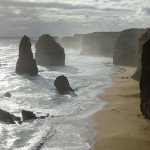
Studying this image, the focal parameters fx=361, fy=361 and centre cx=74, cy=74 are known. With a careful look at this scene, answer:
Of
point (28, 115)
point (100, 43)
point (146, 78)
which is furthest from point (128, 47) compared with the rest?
point (146, 78)

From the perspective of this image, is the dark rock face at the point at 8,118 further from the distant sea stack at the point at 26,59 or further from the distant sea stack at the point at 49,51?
the distant sea stack at the point at 49,51

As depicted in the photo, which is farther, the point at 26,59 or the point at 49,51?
the point at 49,51

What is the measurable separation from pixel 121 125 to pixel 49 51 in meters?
65.4

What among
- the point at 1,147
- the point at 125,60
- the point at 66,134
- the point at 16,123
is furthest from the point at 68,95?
the point at 125,60

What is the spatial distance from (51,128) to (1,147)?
628cm

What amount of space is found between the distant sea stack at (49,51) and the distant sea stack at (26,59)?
1906cm

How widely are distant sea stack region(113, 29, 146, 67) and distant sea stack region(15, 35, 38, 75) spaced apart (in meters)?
25.2

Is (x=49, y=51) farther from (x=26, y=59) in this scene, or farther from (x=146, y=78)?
(x=146, y=78)

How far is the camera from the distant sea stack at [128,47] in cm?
8706

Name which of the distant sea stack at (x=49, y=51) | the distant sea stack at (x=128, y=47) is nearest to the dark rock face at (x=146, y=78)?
the distant sea stack at (x=128, y=47)

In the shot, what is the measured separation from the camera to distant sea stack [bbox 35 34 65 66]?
96625mm

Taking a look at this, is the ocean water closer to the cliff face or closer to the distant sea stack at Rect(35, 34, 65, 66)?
the distant sea stack at Rect(35, 34, 65, 66)

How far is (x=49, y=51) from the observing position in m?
96.8

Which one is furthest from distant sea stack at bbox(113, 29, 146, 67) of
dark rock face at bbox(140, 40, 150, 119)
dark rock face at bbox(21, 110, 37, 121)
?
dark rock face at bbox(140, 40, 150, 119)
